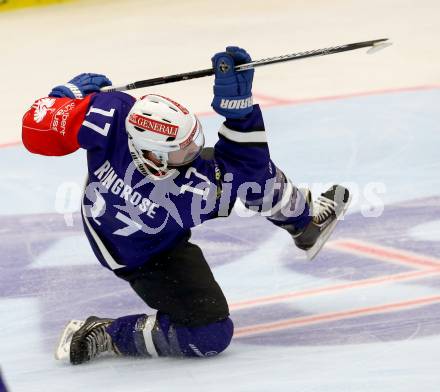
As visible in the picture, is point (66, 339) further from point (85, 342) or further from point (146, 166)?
point (146, 166)

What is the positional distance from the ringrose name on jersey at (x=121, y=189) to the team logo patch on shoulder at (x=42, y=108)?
0.27 meters

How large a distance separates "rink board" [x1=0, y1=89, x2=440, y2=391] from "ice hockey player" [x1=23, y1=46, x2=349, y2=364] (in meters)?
0.11

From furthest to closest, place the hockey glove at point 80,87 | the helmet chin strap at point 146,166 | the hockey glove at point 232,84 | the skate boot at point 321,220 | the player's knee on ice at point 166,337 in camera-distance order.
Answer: the skate boot at point 321,220 < the hockey glove at point 80,87 < the player's knee on ice at point 166,337 < the helmet chin strap at point 146,166 < the hockey glove at point 232,84

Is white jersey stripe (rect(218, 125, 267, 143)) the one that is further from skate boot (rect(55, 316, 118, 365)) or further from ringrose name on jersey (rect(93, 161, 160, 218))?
skate boot (rect(55, 316, 118, 365))

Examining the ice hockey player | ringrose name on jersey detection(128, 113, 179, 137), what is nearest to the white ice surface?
the ice hockey player

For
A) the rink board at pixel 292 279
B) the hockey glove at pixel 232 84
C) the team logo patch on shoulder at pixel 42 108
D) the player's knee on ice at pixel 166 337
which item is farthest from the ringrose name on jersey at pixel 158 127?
the rink board at pixel 292 279

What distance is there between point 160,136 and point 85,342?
80 cm

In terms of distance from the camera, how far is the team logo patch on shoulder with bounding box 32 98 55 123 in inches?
165

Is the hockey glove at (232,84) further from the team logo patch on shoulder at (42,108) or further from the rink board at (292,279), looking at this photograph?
the rink board at (292,279)

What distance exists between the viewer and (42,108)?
13.8 ft

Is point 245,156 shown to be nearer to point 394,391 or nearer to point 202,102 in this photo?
point 394,391

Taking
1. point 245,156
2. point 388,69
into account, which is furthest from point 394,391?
point 388,69

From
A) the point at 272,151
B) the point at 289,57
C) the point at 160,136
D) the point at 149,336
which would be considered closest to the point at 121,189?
the point at 160,136

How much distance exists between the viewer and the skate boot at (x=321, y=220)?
456cm
